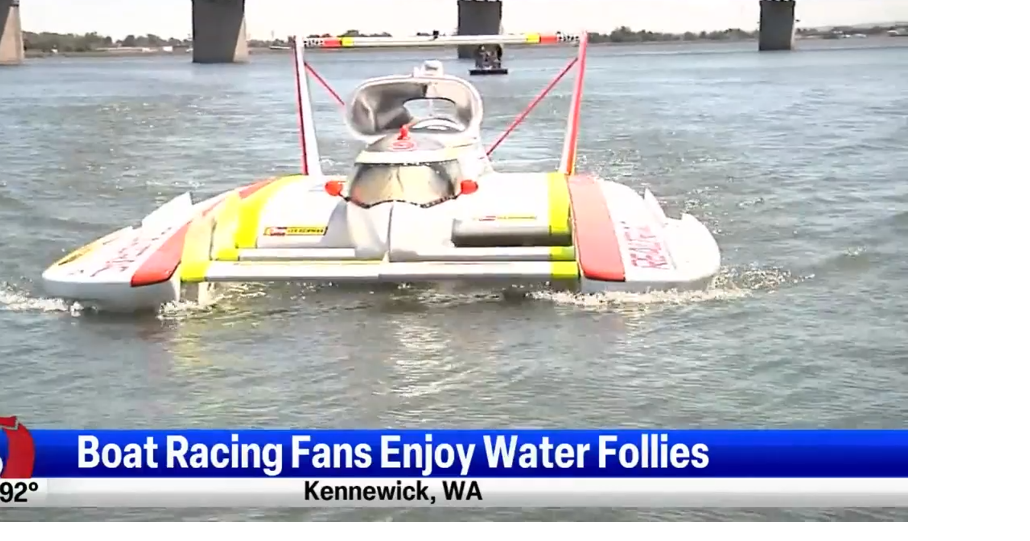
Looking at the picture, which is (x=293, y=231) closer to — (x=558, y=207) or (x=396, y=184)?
(x=396, y=184)

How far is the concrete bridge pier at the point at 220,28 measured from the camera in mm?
11422

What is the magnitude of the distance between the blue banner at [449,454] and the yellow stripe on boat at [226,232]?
3113 millimetres

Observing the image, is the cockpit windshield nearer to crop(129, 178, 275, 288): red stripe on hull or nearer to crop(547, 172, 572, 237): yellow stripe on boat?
crop(547, 172, 572, 237): yellow stripe on boat

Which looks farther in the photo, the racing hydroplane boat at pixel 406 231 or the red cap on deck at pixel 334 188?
the red cap on deck at pixel 334 188

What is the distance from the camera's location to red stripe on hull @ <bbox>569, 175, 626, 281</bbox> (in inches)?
267

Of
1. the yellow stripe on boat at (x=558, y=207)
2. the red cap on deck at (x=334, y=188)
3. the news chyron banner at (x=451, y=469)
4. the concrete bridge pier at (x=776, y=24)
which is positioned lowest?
the news chyron banner at (x=451, y=469)

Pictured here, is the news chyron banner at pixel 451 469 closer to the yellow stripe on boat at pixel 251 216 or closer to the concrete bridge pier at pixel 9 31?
the yellow stripe on boat at pixel 251 216

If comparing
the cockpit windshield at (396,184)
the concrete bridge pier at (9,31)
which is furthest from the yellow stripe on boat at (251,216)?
the concrete bridge pier at (9,31)

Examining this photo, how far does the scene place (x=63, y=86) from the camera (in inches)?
898

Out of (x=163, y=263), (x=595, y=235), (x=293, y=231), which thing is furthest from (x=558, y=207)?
(x=163, y=263)

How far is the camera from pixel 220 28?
1263 cm

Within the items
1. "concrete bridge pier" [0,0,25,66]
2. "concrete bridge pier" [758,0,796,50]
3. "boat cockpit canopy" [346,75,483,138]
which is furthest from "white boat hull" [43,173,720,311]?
"concrete bridge pier" [0,0,25,66]

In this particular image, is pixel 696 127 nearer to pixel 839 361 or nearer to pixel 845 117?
pixel 845 117

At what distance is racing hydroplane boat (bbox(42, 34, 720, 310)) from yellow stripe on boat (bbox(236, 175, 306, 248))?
0.01 meters
